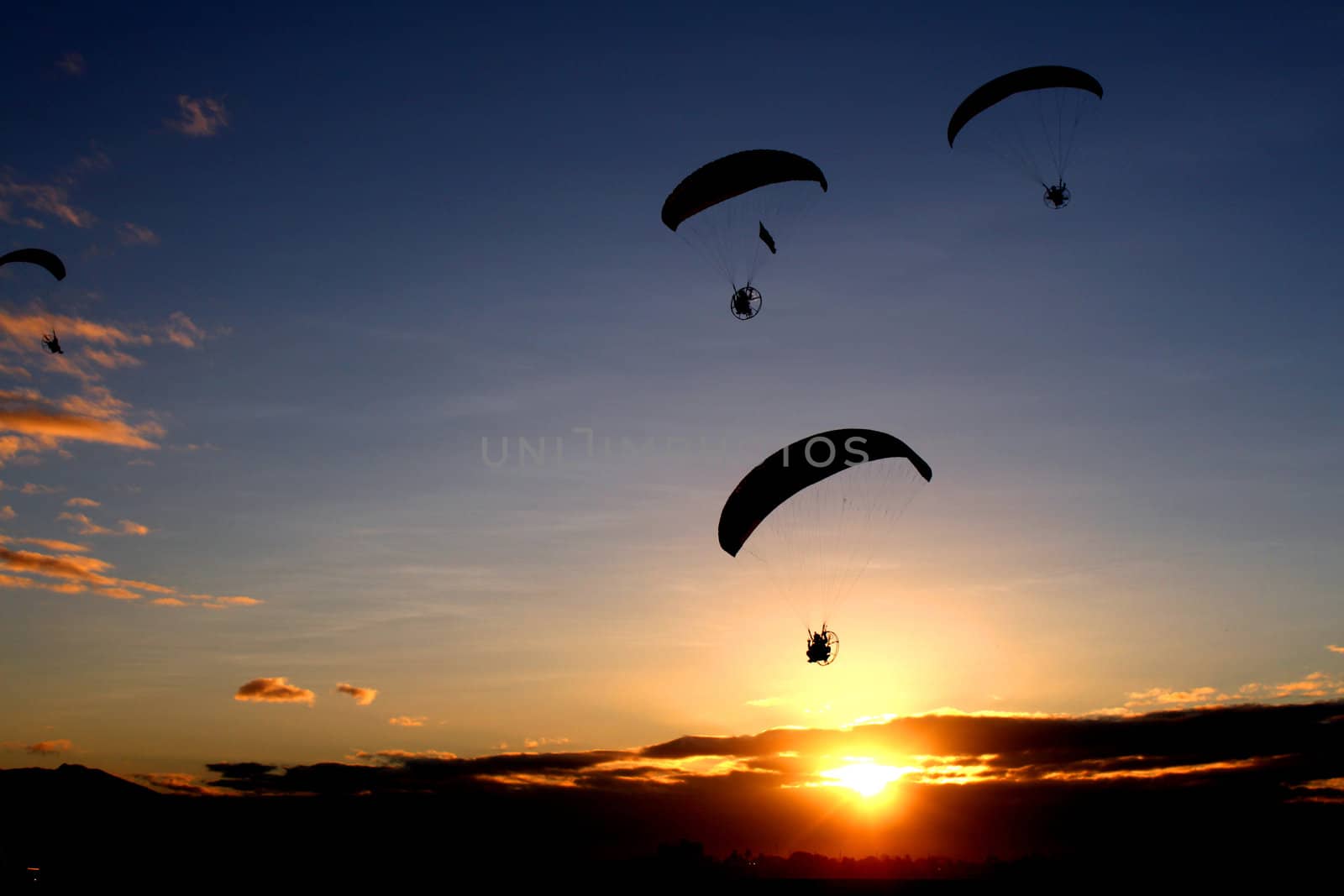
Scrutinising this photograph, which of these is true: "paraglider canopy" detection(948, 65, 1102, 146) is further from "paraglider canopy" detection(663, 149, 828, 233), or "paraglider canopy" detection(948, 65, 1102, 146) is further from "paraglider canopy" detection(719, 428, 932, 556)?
"paraglider canopy" detection(719, 428, 932, 556)

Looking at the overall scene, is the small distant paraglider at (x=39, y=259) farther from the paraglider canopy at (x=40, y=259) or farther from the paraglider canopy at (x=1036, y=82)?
the paraglider canopy at (x=1036, y=82)

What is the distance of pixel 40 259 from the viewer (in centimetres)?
4672

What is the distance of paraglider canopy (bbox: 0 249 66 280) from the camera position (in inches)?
1807

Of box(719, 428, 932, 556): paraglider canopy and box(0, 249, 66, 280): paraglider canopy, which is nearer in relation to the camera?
box(719, 428, 932, 556): paraglider canopy

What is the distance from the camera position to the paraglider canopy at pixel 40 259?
4591 cm

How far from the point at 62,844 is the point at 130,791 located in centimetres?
3071

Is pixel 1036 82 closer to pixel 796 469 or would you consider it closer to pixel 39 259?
pixel 796 469

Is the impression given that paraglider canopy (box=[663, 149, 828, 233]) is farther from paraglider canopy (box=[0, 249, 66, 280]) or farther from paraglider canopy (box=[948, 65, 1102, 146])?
paraglider canopy (box=[0, 249, 66, 280])

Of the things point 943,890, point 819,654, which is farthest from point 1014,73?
point 943,890

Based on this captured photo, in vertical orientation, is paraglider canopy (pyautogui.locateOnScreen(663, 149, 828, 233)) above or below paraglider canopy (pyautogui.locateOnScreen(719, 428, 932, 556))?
above

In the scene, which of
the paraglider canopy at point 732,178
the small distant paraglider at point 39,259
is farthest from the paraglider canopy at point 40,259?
the paraglider canopy at point 732,178

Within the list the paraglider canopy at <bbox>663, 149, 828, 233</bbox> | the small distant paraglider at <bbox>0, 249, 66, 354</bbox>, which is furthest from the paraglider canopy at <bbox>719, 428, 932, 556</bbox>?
the small distant paraglider at <bbox>0, 249, 66, 354</bbox>

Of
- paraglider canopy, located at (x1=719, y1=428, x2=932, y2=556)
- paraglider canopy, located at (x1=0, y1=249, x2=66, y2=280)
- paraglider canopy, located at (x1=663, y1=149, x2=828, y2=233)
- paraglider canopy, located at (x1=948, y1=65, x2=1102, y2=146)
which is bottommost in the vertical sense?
paraglider canopy, located at (x1=719, y1=428, x2=932, y2=556)

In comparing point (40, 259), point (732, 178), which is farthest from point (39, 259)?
point (732, 178)
